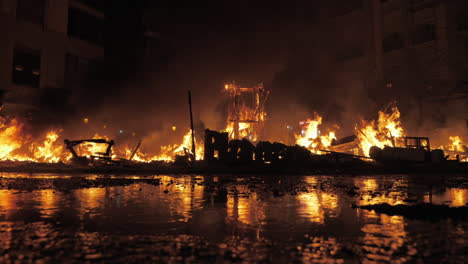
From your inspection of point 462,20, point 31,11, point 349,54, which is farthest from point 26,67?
point 462,20

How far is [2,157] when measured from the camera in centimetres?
2892

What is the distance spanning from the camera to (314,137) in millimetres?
43219

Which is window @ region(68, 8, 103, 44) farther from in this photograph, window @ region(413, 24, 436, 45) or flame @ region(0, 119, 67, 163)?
window @ region(413, 24, 436, 45)

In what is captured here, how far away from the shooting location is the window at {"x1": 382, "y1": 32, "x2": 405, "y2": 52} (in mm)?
45053

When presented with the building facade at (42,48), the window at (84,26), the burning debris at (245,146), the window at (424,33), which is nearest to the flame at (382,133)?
the burning debris at (245,146)

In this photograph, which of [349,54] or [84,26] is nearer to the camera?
Answer: [84,26]

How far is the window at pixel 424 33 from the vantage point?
4216cm

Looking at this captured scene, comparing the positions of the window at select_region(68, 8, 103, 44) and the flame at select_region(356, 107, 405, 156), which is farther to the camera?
the window at select_region(68, 8, 103, 44)

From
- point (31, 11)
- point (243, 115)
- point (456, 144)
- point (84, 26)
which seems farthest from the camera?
point (84, 26)

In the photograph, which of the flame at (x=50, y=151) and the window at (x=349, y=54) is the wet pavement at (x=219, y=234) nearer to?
the flame at (x=50, y=151)

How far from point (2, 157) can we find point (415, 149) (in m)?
31.2

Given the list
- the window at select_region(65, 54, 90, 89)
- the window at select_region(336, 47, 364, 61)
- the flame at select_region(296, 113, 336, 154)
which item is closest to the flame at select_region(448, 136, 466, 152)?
the flame at select_region(296, 113, 336, 154)

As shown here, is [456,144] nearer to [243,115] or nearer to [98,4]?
[243,115]

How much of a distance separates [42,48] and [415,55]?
39524 millimetres
